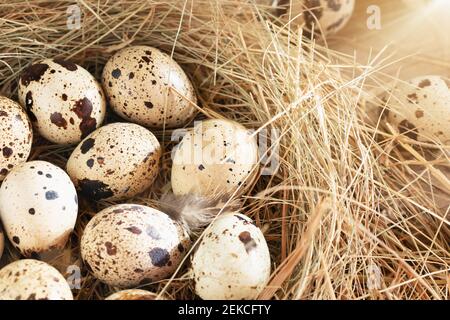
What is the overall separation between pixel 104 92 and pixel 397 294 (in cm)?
87

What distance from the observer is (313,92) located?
5.07 feet

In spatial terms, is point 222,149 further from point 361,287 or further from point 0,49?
point 0,49

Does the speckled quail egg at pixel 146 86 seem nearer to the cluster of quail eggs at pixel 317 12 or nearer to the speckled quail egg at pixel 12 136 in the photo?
the speckled quail egg at pixel 12 136

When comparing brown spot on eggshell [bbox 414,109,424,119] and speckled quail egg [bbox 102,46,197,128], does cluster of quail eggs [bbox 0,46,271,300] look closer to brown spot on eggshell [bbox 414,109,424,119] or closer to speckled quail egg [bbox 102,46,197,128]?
speckled quail egg [bbox 102,46,197,128]

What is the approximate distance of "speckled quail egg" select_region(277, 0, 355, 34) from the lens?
185 centimetres

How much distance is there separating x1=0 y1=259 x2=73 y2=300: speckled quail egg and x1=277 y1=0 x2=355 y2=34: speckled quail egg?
3.28 feet

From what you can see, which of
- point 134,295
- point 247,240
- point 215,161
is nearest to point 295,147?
point 215,161

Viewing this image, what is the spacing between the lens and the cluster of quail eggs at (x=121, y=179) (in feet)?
4.26

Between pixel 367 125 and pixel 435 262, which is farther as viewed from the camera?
pixel 367 125

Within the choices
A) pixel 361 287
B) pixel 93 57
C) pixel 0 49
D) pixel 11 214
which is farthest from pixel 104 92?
pixel 361 287

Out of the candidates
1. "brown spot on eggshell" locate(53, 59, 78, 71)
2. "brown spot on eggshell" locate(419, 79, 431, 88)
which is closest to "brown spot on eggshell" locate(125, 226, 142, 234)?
"brown spot on eggshell" locate(53, 59, 78, 71)

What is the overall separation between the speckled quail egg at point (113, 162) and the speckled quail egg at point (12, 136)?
11 cm

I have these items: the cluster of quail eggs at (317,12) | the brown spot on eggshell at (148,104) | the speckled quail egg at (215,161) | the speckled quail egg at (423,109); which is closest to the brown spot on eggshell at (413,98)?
the speckled quail egg at (423,109)

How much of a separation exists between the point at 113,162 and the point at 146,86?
0.22 m
